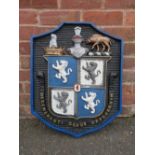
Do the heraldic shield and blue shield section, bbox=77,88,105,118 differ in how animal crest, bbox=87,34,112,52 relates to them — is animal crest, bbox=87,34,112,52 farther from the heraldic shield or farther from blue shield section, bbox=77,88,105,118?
blue shield section, bbox=77,88,105,118

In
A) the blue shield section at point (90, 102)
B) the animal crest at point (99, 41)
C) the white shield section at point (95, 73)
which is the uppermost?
the animal crest at point (99, 41)

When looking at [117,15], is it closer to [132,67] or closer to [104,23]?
[104,23]

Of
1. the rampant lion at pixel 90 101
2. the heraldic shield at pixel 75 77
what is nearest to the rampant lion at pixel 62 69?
the heraldic shield at pixel 75 77

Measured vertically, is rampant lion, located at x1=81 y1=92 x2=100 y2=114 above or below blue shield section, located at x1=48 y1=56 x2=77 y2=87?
below

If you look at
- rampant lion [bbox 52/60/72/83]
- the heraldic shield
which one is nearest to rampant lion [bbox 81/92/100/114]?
the heraldic shield

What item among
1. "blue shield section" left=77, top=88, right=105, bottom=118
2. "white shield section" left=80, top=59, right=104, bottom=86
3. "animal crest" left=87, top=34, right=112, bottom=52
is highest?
"animal crest" left=87, top=34, right=112, bottom=52

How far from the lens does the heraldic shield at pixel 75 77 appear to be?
4.25ft

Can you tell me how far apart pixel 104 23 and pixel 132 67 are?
23 centimetres

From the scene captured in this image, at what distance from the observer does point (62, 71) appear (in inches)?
51.0

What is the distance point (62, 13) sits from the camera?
1.37 m

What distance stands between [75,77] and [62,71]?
0.19 ft

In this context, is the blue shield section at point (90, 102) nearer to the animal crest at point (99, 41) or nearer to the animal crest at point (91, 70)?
the animal crest at point (91, 70)

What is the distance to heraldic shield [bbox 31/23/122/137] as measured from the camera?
51.0 inches

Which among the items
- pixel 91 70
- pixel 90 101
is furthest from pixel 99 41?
pixel 90 101
